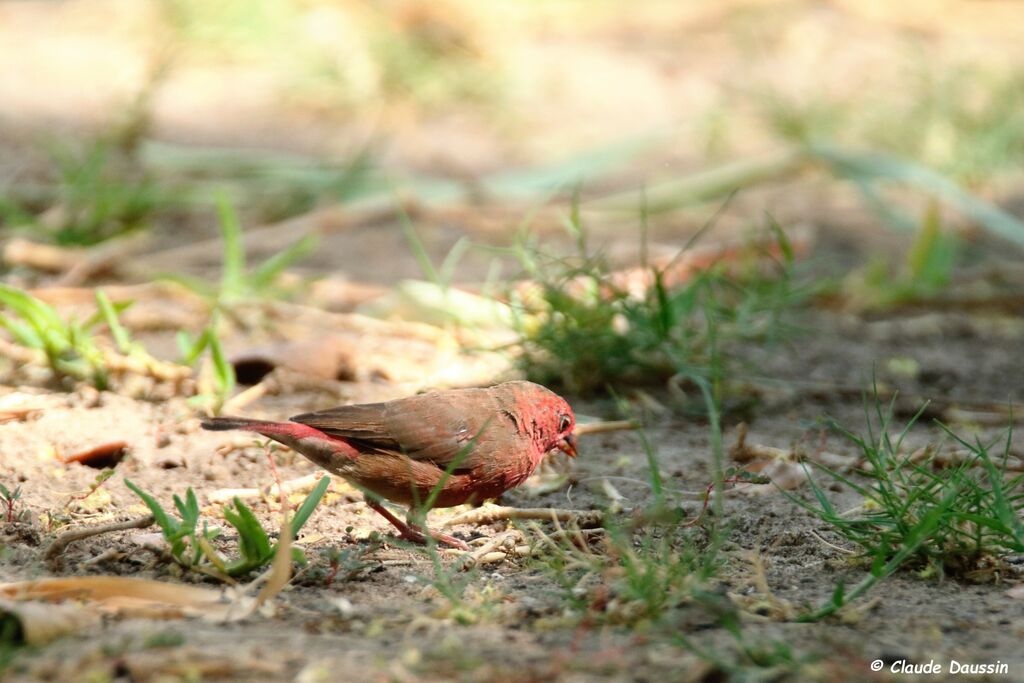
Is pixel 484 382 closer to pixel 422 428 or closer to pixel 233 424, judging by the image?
pixel 422 428

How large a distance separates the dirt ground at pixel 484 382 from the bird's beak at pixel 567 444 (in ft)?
0.45

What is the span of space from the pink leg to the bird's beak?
41 centimetres

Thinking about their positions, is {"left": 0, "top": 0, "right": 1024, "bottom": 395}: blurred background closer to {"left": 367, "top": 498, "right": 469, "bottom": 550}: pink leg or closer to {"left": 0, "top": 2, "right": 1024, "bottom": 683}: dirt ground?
{"left": 0, "top": 2, "right": 1024, "bottom": 683}: dirt ground

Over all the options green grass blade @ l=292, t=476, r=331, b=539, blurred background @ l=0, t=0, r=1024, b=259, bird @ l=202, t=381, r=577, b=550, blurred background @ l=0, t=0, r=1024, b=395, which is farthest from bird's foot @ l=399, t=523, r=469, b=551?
blurred background @ l=0, t=0, r=1024, b=259

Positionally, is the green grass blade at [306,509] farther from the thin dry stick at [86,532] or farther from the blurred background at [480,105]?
the blurred background at [480,105]

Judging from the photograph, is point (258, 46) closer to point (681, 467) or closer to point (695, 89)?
point (695, 89)

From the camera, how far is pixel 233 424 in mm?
2752

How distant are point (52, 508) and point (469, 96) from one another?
227 inches

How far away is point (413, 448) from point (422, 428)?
0.18 ft

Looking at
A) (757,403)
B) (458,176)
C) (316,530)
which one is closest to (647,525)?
(316,530)

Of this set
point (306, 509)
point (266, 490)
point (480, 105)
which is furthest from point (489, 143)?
point (306, 509)

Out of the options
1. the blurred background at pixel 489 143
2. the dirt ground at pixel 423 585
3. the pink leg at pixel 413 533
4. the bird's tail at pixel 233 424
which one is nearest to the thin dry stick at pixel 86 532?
the dirt ground at pixel 423 585

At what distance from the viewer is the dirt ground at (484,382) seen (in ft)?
Answer: 7.09

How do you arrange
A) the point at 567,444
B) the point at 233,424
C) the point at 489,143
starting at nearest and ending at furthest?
the point at 233,424, the point at 567,444, the point at 489,143
